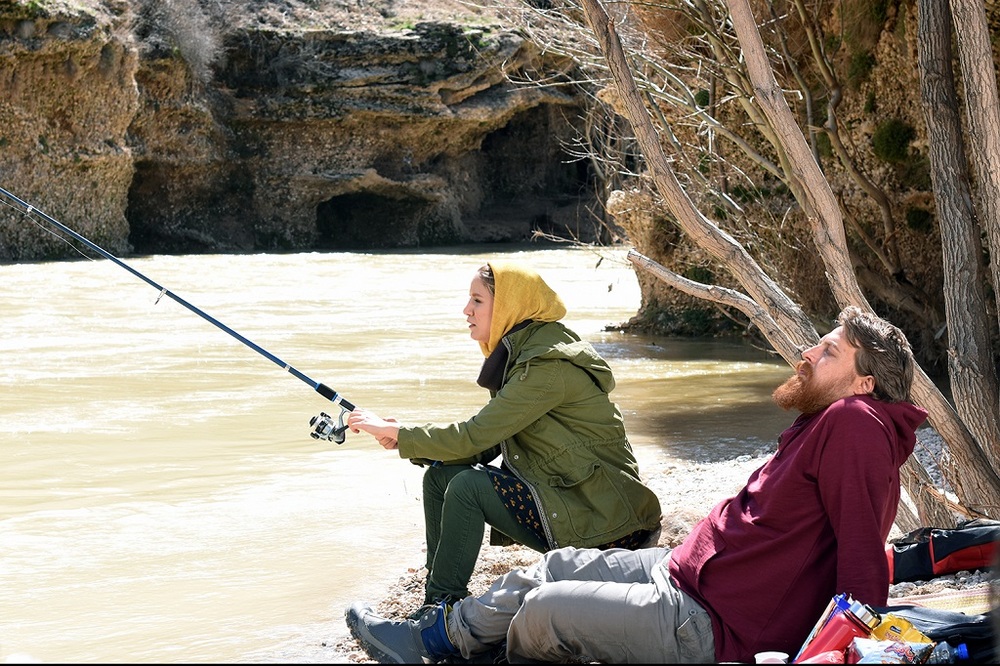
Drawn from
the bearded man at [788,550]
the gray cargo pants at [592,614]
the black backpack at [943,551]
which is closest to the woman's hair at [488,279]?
the gray cargo pants at [592,614]

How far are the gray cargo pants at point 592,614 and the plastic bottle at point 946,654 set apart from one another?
50 centimetres

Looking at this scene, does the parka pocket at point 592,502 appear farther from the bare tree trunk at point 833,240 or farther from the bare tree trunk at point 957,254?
the bare tree trunk at point 957,254

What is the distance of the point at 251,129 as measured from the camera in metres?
28.6

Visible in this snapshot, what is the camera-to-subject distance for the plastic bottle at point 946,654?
2658mm

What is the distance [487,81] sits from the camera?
2888cm

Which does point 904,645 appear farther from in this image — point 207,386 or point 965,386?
point 207,386

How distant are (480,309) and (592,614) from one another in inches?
46.7

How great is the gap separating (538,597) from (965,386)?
7.34 feet

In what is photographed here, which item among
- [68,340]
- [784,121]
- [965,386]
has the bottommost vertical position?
[68,340]

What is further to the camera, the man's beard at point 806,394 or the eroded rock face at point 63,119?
the eroded rock face at point 63,119

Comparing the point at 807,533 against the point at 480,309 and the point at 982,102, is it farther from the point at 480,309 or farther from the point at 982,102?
the point at 982,102

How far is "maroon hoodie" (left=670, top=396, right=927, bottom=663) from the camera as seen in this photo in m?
2.81

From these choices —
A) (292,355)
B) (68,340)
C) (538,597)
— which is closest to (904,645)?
(538,597)

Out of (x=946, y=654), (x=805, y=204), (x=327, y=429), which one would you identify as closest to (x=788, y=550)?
(x=946, y=654)
